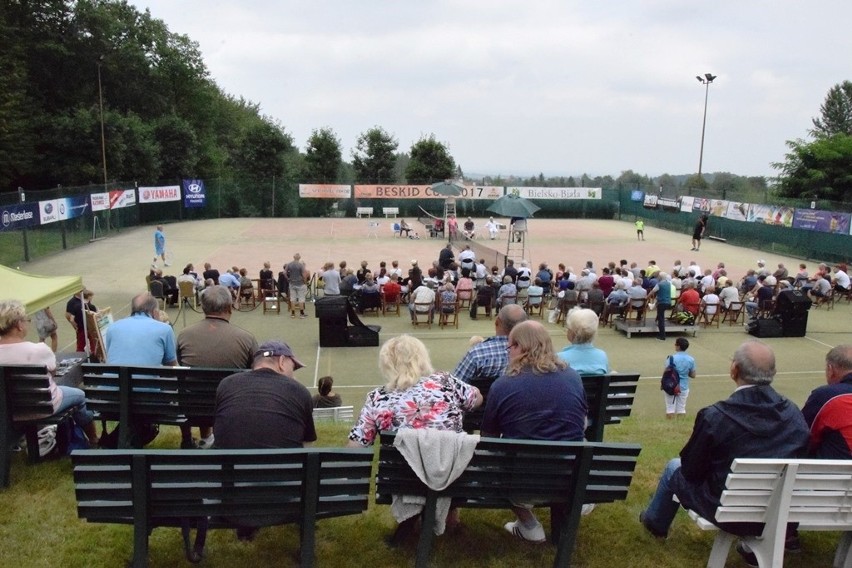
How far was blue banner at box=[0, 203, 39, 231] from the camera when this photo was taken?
22969 mm

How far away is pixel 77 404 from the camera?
187 inches

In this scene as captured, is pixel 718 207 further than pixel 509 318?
Yes

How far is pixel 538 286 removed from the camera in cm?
1819

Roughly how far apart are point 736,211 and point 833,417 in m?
33.8

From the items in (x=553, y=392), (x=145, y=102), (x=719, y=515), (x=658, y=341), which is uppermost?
(x=145, y=102)

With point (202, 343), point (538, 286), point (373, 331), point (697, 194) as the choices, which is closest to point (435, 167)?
point (697, 194)

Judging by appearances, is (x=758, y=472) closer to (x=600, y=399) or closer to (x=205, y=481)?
(x=600, y=399)

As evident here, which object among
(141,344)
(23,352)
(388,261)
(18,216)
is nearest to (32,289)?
(141,344)

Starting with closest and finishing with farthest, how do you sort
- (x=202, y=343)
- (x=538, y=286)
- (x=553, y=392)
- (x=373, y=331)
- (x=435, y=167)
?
(x=553, y=392)
(x=202, y=343)
(x=373, y=331)
(x=538, y=286)
(x=435, y=167)

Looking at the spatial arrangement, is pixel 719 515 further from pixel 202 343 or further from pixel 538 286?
pixel 538 286

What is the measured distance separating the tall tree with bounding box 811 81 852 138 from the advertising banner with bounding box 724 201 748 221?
4188 centimetres

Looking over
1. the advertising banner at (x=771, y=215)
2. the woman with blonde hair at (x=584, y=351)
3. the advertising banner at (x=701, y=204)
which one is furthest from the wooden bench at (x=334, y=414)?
the advertising banner at (x=701, y=204)

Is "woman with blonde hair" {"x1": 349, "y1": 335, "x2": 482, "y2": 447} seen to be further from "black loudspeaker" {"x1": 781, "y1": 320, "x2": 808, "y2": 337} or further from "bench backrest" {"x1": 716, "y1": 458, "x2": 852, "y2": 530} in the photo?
"black loudspeaker" {"x1": 781, "y1": 320, "x2": 808, "y2": 337}

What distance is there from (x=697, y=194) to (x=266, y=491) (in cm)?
3919
